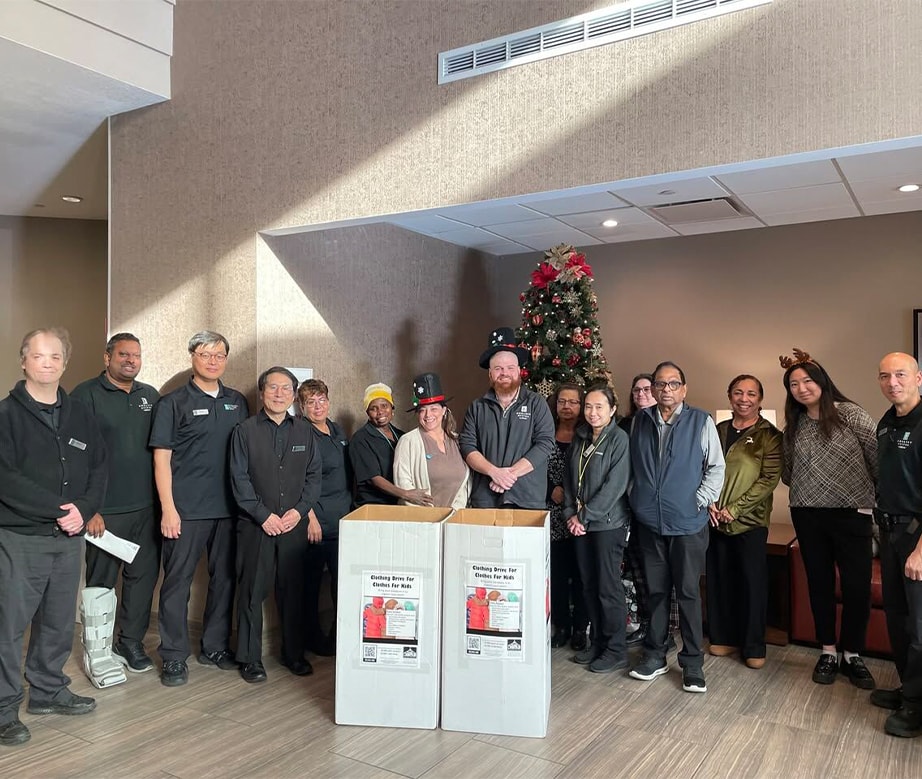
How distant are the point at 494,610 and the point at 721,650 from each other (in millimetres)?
1785

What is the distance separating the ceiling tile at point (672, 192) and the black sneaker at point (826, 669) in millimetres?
2578

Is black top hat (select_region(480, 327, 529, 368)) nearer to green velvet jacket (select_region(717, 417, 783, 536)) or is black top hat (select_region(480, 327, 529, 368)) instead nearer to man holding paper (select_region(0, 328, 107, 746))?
green velvet jacket (select_region(717, 417, 783, 536))

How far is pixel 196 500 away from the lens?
3.85 meters

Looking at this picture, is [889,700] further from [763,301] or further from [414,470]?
[763,301]

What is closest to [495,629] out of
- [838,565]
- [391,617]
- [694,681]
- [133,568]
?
[391,617]

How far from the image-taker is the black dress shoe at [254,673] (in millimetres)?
3713

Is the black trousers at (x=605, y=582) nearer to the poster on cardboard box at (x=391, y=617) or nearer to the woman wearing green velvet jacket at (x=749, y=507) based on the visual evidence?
the woman wearing green velvet jacket at (x=749, y=507)

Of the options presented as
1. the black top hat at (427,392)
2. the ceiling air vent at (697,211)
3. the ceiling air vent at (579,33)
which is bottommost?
the black top hat at (427,392)

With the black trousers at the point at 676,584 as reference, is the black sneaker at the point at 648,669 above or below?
below

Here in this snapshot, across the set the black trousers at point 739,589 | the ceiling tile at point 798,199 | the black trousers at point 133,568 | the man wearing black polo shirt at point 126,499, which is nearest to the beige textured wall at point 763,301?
the ceiling tile at point 798,199

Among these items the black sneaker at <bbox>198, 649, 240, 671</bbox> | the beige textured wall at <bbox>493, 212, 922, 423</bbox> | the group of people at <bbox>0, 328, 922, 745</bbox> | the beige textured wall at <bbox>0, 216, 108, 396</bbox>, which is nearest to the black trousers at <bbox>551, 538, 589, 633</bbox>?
the group of people at <bbox>0, 328, 922, 745</bbox>

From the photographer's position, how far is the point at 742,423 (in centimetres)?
406

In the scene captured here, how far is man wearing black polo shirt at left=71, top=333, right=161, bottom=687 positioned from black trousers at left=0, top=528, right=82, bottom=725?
15.9 inches

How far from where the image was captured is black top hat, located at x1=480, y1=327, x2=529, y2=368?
4.20 meters
